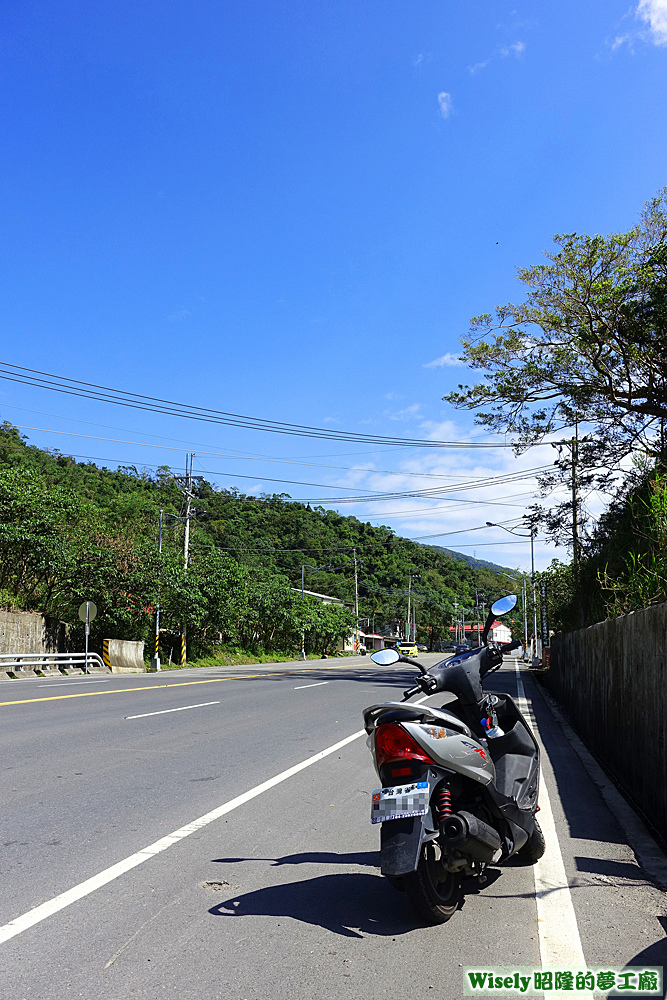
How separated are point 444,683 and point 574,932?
1429 millimetres

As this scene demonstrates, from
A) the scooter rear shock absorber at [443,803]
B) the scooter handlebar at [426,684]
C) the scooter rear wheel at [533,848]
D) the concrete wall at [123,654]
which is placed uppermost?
the scooter handlebar at [426,684]

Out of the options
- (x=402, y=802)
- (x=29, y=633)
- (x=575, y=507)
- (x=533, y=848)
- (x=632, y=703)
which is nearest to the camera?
(x=402, y=802)

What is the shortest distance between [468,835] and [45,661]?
2514 centimetres

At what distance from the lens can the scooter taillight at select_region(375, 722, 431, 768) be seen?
13.2ft

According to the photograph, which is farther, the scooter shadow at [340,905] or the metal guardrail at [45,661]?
the metal guardrail at [45,661]

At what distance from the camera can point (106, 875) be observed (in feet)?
15.5

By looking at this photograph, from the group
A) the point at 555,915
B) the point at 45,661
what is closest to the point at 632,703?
the point at 555,915

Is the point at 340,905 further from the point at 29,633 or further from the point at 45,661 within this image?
the point at 29,633

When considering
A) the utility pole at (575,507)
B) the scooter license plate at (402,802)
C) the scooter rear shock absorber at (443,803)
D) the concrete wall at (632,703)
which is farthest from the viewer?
the utility pole at (575,507)

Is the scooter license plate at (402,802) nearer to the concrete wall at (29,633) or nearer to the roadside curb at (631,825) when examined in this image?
the roadside curb at (631,825)

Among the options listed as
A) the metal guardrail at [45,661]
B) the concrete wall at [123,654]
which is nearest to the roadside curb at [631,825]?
the metal guardrail at [45,661]

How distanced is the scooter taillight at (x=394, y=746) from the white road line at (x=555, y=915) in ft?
3.39

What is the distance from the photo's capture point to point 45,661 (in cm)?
2650

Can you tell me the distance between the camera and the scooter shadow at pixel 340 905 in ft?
13.3
